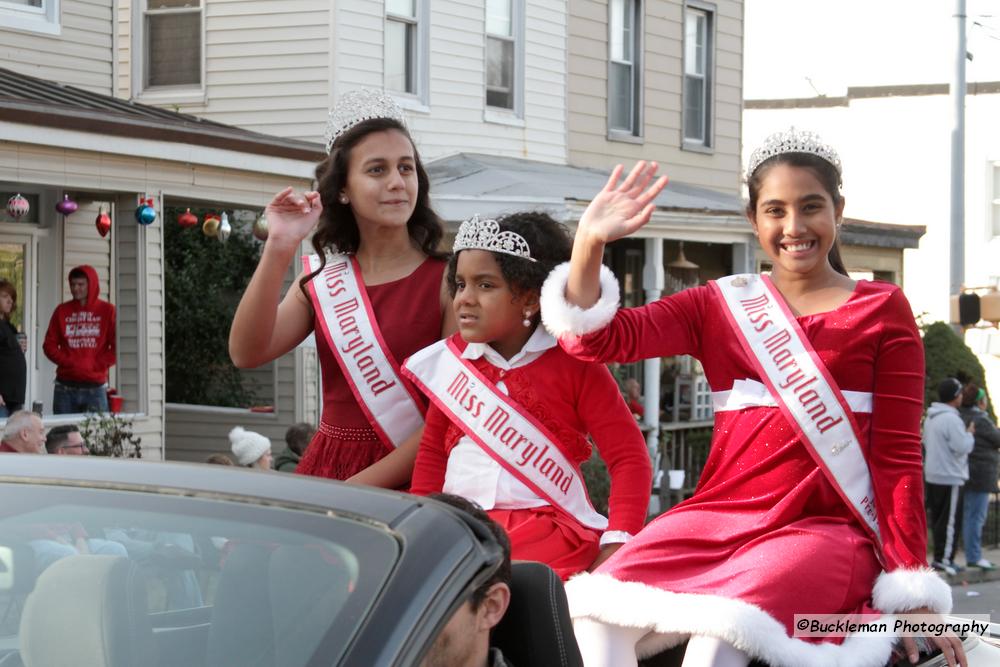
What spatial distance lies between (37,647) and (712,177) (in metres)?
18.7

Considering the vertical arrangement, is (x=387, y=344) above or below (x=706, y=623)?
above

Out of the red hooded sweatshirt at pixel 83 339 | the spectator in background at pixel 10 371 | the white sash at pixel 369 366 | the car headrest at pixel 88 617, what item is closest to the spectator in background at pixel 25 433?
the spectator in background at pixel 10 371

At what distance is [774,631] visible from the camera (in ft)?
9.82

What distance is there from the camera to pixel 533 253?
3674 millimetres

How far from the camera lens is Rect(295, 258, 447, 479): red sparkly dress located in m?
3.92

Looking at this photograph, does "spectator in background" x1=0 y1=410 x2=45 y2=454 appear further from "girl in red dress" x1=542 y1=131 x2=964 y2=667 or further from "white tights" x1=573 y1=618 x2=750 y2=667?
"white tights" x1=573 y1=618 x2=750 y2=667

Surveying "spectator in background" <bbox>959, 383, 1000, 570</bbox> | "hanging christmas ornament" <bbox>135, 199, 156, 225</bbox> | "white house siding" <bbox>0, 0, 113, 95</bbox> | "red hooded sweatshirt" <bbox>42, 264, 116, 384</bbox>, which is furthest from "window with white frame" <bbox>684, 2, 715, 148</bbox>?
"red hooded sweatshirt" <bbox>42, 264, 116, 384</bbox>

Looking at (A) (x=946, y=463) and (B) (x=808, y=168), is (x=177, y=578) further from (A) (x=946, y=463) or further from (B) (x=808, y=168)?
(A) (x=946, y=463)

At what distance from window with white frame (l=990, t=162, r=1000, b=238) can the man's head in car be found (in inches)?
1091

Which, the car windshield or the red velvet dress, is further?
the red velvet dress

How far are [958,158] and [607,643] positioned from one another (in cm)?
1495

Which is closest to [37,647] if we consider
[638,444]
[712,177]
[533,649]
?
[533,649]

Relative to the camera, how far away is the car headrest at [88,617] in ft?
7.25

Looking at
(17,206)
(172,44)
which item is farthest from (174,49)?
(17,206)
